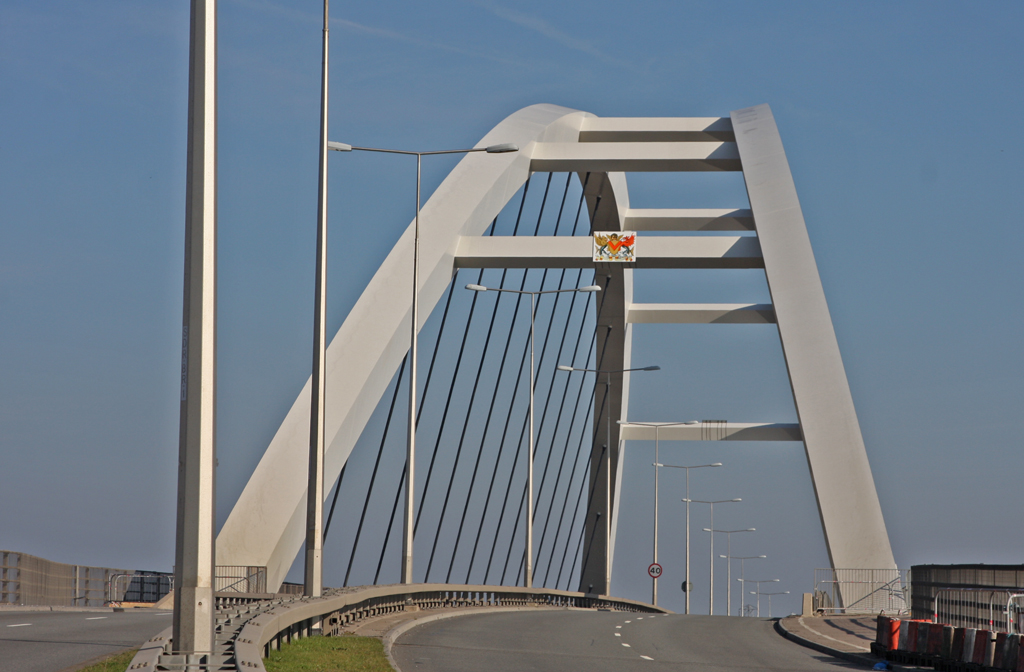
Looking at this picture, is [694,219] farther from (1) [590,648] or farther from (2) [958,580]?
(1) [590,648]

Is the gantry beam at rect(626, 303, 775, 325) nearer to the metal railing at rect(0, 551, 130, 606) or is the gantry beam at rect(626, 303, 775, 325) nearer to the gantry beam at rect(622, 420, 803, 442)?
the gantry beam at rect(622, 420, 803, 442)

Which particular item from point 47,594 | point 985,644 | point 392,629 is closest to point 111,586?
point 47,594

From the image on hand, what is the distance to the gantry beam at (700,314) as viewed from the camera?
3525 cm

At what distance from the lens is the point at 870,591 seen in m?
28.5

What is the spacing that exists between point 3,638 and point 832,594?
830 inches

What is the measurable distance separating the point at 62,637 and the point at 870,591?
18.2 meters

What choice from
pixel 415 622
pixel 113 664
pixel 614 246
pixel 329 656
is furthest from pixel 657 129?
pixel 113 664

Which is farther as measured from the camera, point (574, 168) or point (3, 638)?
point (574, 168)

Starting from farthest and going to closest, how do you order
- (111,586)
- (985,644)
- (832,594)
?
(111,586), (832,594), (985,644)

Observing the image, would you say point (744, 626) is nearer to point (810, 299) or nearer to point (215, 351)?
point (810, 299)

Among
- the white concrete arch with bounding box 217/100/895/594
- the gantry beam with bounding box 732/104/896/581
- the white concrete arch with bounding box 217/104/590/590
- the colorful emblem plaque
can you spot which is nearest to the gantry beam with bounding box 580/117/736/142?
the white concrete arch with bounding box 217/100/895/594

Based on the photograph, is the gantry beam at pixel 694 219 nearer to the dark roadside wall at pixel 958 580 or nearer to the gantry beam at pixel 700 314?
the gantry beam at pixel 700 314

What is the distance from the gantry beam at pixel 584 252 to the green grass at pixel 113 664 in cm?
1802

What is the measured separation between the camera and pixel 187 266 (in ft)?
28.9
